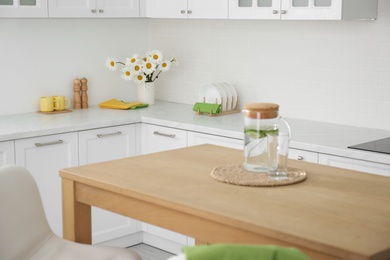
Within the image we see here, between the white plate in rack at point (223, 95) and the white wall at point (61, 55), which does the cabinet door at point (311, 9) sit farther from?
the white wall at point (61, 55)

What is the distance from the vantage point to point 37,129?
4508 mm

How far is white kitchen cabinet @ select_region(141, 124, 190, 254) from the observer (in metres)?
4.91

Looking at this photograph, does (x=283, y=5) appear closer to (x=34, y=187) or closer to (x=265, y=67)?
(x=265, y=67)

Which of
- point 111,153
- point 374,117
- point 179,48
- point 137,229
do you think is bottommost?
point 137,229

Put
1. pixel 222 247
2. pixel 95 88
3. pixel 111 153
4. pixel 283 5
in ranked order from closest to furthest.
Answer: pixel 222 247
pixel 283 5
pixel 111 153
pixel 95 88

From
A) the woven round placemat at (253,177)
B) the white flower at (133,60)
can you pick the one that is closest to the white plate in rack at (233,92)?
the white flower at (133,60)

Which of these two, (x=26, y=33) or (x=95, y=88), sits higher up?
(x=26, y=33)

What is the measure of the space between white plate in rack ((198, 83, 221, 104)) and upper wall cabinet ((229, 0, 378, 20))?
0.67 metres

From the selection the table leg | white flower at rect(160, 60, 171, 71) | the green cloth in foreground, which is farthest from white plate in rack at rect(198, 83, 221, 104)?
the green cloth in foreground

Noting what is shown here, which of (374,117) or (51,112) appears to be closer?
(374,117)

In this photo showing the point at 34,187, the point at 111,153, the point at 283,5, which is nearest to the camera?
the point at 34,187

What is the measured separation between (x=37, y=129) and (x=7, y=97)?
715 millimetres

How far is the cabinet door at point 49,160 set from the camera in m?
4.47

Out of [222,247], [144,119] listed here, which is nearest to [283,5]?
[144,119]
